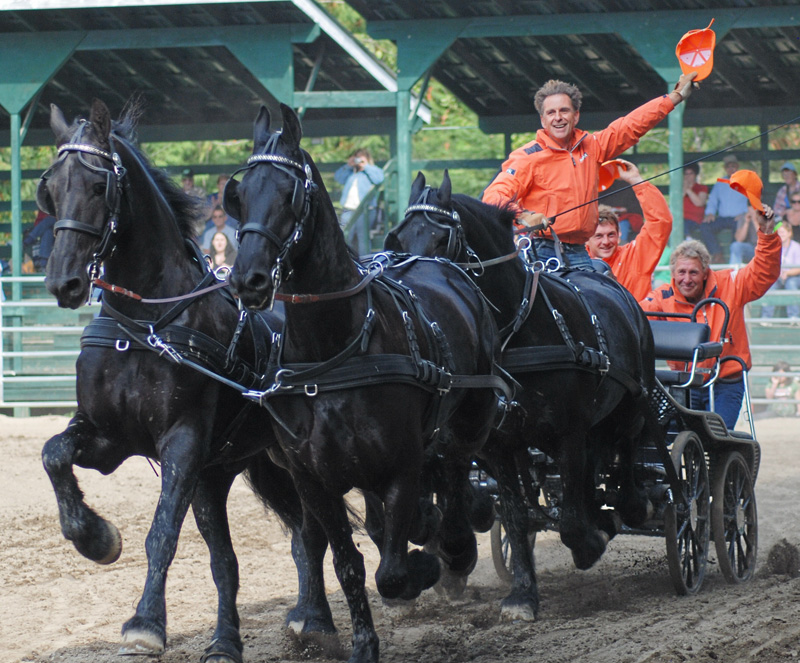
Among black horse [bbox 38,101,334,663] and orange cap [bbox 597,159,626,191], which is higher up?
orange cap [bbox 597,159,626,191]

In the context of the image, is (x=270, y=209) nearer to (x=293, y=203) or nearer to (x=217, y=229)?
(x=293, y=203)

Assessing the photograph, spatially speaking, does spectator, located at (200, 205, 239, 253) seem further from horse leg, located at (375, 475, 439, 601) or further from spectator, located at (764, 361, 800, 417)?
horse leg, located at (375, 475, 439, 601)

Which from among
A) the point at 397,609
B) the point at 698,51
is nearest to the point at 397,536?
the point at 397,609

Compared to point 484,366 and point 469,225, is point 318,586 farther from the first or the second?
point 469,225

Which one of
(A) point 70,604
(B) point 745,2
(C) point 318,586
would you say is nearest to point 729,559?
(C) point 318,586

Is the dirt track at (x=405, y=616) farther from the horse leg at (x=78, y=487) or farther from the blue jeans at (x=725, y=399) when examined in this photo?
the blue jeans at (x=725, y=399)

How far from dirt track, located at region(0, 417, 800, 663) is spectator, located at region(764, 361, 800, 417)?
4.05 m

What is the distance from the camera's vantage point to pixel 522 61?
15.1m

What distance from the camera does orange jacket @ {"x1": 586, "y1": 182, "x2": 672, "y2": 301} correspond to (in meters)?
6.88

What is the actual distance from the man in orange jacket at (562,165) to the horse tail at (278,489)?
1.73m

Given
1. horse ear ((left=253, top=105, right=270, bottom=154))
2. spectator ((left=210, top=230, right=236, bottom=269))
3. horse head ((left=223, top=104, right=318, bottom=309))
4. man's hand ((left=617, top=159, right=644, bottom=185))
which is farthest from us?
spectator ((left=210, top=230, right=236, bottom=269))

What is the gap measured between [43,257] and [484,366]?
11.0 meters

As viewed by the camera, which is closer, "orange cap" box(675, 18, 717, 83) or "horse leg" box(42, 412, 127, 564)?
"horse leg" box(42, 412, 127, 564)

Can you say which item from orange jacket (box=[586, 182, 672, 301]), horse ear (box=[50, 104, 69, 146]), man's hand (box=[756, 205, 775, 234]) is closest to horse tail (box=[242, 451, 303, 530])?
horse ear (box=[50, 104, 69, 146])
